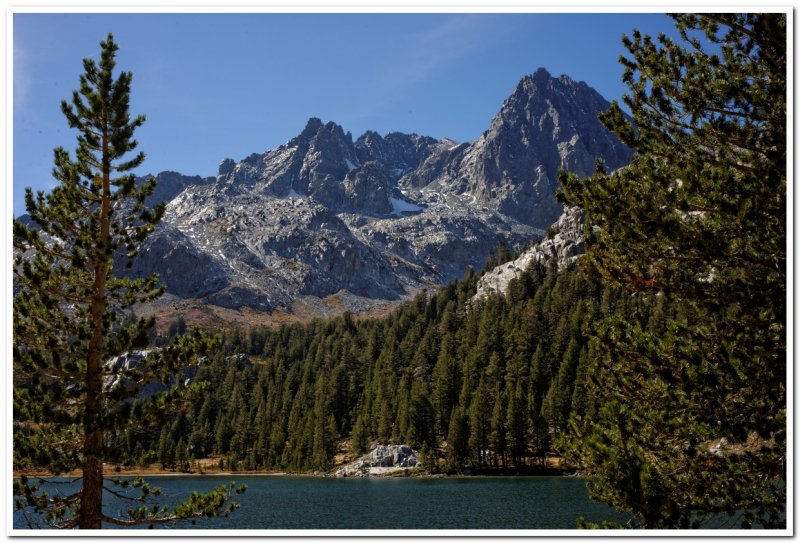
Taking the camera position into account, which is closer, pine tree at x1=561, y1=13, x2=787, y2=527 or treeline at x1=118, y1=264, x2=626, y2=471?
pine tree at x1=561, y1=13, x2=787, y2=527

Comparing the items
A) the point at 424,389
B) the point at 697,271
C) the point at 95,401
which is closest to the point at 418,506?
the point at 95,401

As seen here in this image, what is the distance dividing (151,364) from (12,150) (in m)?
6.65

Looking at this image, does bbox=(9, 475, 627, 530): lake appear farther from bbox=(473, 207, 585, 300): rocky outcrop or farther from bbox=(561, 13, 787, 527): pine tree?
bbox=(473, 207, 585, 300): rocky outcrop

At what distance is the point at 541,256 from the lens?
172875mm

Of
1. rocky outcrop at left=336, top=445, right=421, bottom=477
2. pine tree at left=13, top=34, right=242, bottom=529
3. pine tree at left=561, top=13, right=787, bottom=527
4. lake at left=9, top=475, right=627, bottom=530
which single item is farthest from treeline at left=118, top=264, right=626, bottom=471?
pine tree at left=13, top=34, right=242, bottom=529

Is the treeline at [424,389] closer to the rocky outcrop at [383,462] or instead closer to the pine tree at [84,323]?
the rocky outcrop at [383,462]

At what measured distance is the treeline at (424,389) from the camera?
4205 inches

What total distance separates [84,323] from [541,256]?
162m

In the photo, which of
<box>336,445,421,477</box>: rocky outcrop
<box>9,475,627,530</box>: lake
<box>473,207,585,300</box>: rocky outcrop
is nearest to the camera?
<box>9,475,627,530</box>: lake

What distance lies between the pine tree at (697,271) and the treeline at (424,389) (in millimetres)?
81336

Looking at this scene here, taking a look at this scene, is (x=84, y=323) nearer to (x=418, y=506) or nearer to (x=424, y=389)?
(x=418, y=506)

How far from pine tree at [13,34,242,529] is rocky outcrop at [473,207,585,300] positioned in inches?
5932

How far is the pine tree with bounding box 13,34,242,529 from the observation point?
16.6 metres

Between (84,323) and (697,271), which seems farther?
(84,323)
